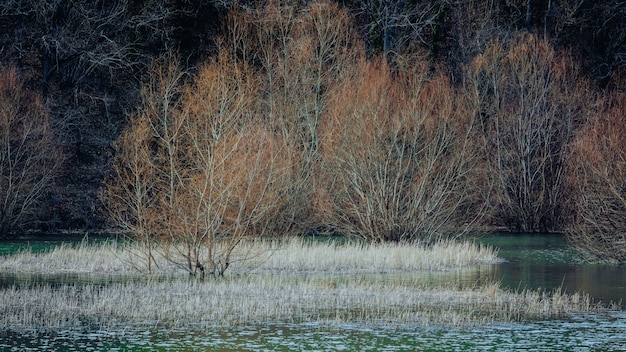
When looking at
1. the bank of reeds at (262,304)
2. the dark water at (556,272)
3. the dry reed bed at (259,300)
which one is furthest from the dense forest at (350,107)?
the bank of reeds at (262,304)

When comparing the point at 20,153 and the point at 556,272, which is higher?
the point at 20,153

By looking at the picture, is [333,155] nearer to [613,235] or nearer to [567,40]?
[613,235]

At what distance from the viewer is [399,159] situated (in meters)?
34.8

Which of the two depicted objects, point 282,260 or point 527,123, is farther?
point 527,123

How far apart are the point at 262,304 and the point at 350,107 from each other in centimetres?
1595

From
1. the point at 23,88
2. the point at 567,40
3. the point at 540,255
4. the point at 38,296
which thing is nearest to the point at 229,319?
the point at 38,296

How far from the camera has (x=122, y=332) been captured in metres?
17.7

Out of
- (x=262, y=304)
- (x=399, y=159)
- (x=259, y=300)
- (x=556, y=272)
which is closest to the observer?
(x=262, y=304)

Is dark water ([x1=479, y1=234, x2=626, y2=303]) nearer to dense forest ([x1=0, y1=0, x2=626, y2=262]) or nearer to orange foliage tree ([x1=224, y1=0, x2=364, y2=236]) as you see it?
dense forest ([x1=0, y1=0, x2=626, y2=262])

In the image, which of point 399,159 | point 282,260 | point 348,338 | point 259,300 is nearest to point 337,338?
→ point 348,338

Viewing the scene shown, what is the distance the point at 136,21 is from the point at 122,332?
112 feet

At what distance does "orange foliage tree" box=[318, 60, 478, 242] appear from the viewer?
34906mm

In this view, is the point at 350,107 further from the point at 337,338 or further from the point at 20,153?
the point at 337,338

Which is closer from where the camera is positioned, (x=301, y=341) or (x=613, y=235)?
(x=301, y=341)
